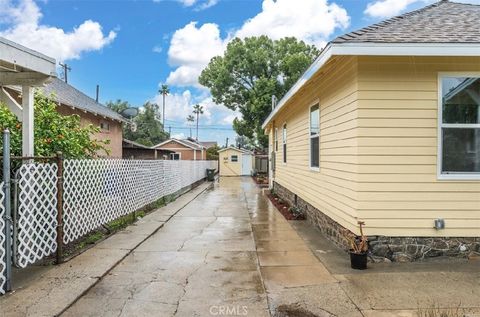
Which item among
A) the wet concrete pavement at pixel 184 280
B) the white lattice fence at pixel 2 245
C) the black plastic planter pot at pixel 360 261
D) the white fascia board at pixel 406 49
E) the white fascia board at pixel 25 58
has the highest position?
the white fascia board at pixel 406 49

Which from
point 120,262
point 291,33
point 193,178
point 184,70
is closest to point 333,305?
point 120,262

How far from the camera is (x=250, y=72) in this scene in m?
35.9

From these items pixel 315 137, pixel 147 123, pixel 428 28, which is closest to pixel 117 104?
pixel 147 123

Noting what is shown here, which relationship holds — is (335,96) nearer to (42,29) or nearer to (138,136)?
(42,29)

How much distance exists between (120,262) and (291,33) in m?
34.2

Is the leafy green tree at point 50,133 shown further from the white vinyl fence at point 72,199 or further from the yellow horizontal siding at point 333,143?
the yellow horizontal siding at point 333,143

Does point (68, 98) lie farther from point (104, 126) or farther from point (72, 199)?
point (72, 199)

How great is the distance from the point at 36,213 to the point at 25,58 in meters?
1.95

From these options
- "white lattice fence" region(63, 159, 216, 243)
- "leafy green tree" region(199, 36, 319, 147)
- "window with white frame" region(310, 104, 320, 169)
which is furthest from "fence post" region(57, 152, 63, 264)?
"leafy green tree" region(199, 36, 319, 147)

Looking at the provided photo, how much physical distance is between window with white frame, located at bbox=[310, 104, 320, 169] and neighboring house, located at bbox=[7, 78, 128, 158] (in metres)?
9.51

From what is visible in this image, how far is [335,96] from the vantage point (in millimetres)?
6562

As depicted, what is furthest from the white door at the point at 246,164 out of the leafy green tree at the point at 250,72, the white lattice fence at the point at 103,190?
the white lattice fence at the point at 103,190

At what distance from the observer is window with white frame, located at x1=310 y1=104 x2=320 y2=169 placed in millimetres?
8148

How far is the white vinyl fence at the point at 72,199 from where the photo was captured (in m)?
4.86
